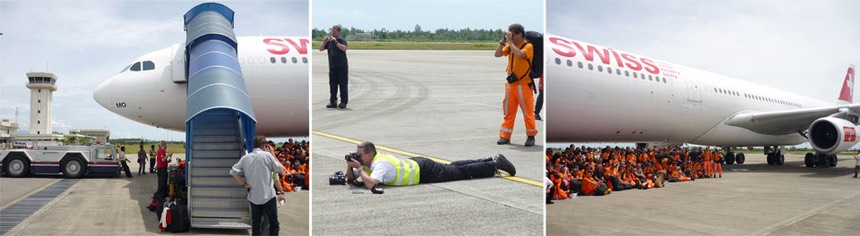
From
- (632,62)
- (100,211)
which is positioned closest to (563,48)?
(632,62)

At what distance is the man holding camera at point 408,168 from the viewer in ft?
12.9

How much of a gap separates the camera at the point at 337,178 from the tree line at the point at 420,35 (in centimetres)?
93

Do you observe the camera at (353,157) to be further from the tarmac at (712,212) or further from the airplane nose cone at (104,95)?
the airplane nose cone at (104,95)

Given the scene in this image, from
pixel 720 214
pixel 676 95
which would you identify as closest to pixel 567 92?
pixel 720 214

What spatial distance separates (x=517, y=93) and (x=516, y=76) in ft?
0.43

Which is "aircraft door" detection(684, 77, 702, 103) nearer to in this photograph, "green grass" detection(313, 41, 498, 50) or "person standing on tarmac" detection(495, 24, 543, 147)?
"person standing on tarmac" detection(495, 24, 543, 147)

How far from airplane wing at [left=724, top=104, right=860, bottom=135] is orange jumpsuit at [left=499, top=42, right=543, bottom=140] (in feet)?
49.9

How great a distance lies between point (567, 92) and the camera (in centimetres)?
1018

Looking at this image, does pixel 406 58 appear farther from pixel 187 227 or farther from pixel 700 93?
pixel 700 93

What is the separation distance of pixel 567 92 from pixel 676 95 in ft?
16.8

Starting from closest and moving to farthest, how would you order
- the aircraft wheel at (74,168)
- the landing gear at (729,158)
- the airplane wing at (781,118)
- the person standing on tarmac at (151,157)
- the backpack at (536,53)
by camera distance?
the backpack at (536,53) → the aircraft wheel at (74,168) → the person standing on tarmac at (151,157) → the airplane wing at (781,118) → the landing gear at (729,158)

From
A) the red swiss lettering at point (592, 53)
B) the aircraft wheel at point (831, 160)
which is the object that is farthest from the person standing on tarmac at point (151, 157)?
the aircraft wheel at point (831, 160)

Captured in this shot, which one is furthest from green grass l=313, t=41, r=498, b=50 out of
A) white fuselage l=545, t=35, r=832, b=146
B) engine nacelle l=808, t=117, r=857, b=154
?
engine nacelle l=808, t=117, r=857, b=154

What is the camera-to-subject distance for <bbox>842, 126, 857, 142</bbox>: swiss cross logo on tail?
1745 centimetres
